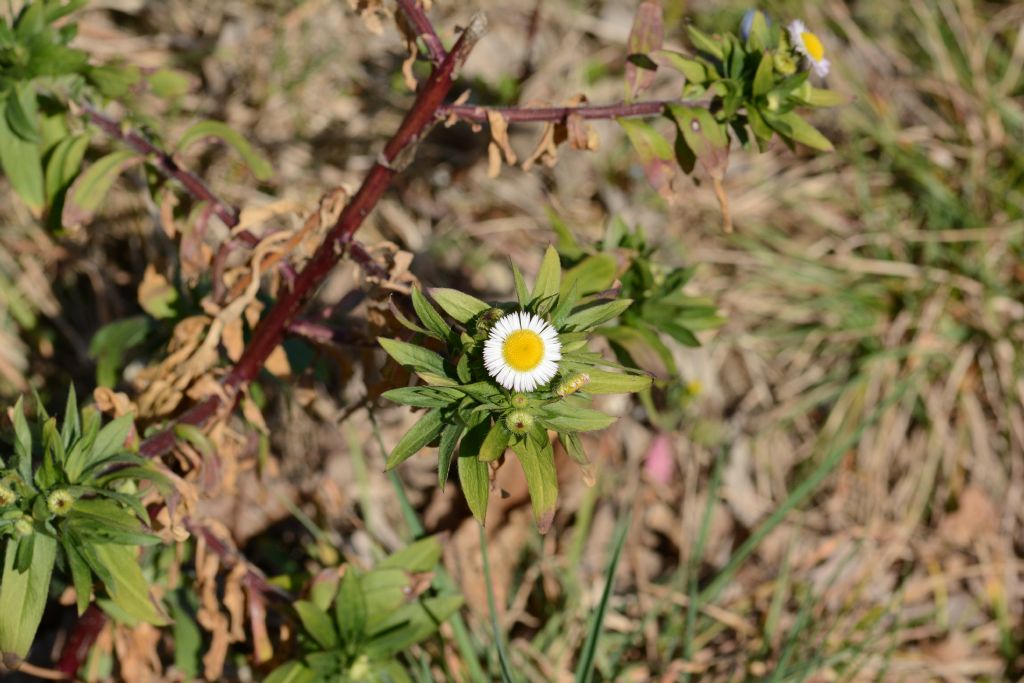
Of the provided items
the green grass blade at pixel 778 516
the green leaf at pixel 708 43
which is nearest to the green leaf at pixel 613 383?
the green leaf at pixel 708 43

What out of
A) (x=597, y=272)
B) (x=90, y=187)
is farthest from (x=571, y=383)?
(x=90, y=187)

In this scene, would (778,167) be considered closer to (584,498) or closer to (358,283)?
(584,498)

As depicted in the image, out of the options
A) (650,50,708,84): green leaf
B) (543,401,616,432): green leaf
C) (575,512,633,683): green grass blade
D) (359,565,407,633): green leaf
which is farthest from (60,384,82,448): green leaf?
(650,50,708,84): green leaf

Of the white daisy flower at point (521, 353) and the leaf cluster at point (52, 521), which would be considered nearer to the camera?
the white daisy flower at point (521, 353)

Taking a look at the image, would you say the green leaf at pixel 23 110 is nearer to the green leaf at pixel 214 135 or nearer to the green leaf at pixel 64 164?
the green leaf at pixel 64 164

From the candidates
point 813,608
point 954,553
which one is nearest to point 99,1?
point 813,608

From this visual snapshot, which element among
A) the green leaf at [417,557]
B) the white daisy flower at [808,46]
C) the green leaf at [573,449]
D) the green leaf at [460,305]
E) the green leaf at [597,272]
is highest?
A: the white daisy flower at [808,46]

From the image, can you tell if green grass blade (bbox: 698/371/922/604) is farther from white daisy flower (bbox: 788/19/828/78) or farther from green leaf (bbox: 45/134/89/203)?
green leaf (bbox: 45/134/89/203)
